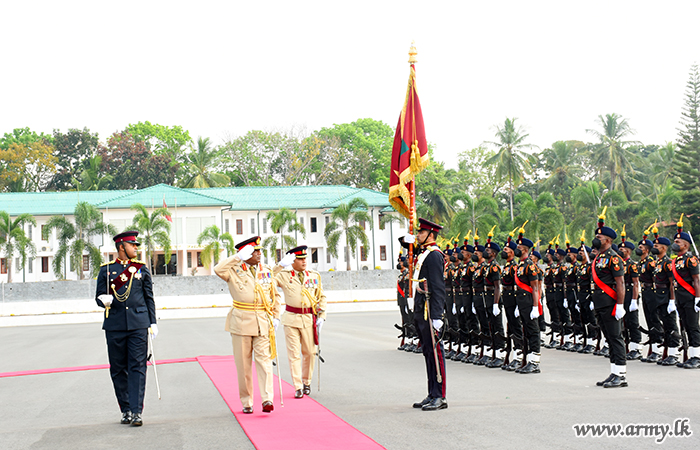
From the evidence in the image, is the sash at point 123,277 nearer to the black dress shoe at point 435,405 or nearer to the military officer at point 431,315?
the military officer at point 431,315

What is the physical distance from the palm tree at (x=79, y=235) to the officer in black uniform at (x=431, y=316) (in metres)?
40.8

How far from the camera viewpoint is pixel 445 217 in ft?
220

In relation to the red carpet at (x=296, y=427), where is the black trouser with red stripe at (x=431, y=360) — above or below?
above

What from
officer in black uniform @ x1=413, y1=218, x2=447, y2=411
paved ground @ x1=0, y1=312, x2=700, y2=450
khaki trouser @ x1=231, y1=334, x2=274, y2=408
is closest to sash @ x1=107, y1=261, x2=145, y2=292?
khaki trouser @ x1=231, y1=334, x2=274, y2=408

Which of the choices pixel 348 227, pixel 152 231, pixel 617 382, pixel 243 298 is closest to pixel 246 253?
pixel 243 298

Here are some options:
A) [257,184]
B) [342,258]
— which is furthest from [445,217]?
[257,184]

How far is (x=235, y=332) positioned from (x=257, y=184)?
64.5m

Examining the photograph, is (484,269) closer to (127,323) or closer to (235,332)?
(235,332)

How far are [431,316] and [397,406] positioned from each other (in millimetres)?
1184

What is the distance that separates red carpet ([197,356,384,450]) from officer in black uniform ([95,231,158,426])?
1.19m

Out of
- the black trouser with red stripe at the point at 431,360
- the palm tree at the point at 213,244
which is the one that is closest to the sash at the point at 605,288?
the black trouser with red stripe at the point at 431,360

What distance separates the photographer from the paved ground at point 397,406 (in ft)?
21.7

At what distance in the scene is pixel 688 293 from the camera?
11492 millimetres

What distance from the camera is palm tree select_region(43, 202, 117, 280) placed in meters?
46.1
